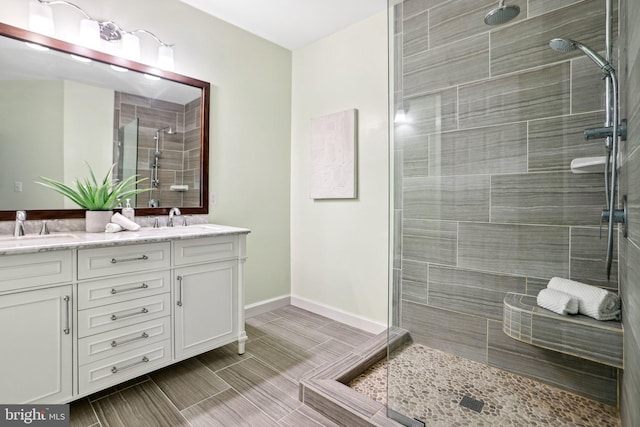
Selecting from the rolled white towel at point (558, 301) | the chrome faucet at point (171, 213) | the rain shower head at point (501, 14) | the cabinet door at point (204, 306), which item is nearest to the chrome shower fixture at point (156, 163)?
the chrome faucet at point (171, 213)

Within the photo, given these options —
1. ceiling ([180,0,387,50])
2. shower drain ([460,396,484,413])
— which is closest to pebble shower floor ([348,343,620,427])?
shower drain ([460,396,484,413])

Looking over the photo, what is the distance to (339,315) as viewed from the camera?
2.87m

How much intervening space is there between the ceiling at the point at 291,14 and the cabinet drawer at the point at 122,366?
2.44 metres

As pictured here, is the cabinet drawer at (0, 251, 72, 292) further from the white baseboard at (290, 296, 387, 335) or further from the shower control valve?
the shower control valve

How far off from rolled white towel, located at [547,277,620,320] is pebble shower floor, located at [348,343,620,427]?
1.23 ft

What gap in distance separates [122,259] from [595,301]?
6.86ft

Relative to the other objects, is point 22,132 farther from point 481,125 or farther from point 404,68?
point 481,125

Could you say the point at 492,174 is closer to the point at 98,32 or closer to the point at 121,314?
the point at 121,314

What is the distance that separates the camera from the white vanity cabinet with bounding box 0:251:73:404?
4.39 ft

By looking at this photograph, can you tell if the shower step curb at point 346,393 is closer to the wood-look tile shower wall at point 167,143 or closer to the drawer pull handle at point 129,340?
the drawer pull handle at point 129,340

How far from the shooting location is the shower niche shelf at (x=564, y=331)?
1185 millimetres

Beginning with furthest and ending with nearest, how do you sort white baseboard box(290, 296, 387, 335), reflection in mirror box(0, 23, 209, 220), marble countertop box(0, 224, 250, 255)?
white baseboard box(290, 296, 387, 335) < reflection in mirror box(0, 23, 209, 220) < marble countertop box(0, 224, 250, 255)

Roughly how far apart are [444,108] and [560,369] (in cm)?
126

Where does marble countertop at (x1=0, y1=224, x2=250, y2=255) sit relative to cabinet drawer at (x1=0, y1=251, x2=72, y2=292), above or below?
above
